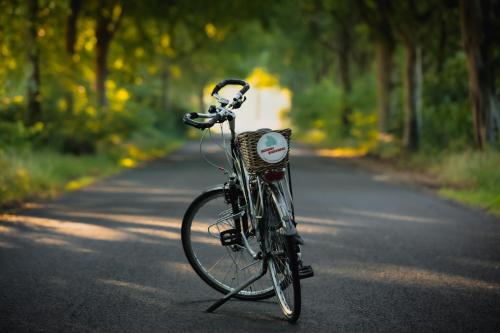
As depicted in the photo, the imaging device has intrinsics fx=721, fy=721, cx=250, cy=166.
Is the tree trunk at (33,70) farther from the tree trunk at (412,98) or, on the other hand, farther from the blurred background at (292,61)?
the tree trunk at (412,98)

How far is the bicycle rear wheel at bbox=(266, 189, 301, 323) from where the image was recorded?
4770 mm

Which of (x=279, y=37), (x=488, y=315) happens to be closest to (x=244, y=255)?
(x=488, y=315)

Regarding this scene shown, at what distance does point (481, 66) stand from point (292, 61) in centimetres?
2421

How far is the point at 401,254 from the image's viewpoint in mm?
7504

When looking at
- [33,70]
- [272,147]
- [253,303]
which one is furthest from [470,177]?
[33,70]

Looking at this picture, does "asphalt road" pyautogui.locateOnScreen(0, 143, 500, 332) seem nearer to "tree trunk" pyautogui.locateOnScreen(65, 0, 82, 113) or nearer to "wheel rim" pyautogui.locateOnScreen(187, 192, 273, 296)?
"wheel rim" pyautogui.locateOnScreen(187, 192, 273, 296)

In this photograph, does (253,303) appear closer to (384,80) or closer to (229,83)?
(229,83)

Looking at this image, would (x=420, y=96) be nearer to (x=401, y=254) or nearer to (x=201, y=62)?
(x=401, y=254)

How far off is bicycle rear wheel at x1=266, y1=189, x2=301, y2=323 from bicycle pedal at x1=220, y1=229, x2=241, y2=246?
43 cm

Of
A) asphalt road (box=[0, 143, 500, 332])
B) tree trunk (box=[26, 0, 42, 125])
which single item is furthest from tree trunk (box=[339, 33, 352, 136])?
asphalt road (box=[0, 143, 500, 332])

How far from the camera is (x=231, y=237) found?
5.57 m

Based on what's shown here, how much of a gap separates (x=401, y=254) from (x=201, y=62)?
1545 inches

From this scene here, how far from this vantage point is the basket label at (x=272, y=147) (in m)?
4.80

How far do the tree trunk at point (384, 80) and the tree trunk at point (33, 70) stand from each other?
479 inches
